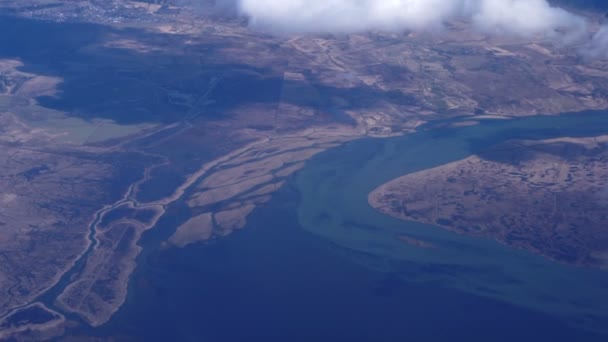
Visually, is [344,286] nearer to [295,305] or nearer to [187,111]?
[295,305]

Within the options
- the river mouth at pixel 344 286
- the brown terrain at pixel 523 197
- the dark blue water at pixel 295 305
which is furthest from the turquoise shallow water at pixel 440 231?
the dark blue water at pixel 295 305

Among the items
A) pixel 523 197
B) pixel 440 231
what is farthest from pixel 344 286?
pixel 523 197

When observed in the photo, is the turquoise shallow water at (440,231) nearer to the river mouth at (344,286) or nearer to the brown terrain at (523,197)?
the river mouth at (344,286)

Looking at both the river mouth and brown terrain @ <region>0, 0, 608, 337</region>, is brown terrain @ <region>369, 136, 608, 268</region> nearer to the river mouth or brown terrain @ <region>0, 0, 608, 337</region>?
brown terrain @ <region>0, 0, 608, 337</region>

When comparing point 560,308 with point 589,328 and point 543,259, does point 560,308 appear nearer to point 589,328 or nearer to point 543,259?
point 589,328

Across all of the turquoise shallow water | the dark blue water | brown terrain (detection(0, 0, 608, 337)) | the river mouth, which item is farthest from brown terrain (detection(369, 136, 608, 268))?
the dark blue water

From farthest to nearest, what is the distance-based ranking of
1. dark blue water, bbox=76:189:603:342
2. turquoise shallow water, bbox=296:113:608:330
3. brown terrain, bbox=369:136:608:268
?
brown terrain, bbox=369:136:608:268
turquoise shallow water, bbox=296:113:608:330
dark blue water, bbox=76:189:603:342
